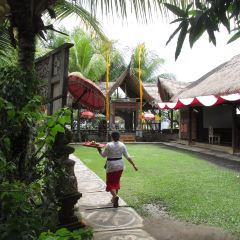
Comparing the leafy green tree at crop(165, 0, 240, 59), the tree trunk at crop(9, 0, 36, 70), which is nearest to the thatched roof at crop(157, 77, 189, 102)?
the tree trunk at crop(9, 0, 36, 70)

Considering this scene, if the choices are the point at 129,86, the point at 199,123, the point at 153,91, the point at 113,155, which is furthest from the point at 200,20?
the point at 153,91

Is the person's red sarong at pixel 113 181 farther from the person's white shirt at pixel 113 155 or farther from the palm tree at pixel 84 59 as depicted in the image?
the palm tree at pixel 84 59

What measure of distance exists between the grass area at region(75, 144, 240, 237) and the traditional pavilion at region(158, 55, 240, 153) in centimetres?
359

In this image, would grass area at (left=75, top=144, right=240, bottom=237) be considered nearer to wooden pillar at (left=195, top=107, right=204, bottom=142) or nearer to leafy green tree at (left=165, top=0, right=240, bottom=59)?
leafy green tree at (left=165, top=0, right=240, bottom=59)

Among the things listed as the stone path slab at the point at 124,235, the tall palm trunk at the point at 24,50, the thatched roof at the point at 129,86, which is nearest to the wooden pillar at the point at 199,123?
the thatched roof at the point at 129,86

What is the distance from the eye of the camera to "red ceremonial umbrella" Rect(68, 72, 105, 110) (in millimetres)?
6379

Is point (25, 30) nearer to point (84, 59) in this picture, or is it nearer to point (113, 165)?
point (113, 165)

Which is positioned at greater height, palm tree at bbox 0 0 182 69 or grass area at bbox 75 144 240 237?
palm tree at bbox 0 0 182 69

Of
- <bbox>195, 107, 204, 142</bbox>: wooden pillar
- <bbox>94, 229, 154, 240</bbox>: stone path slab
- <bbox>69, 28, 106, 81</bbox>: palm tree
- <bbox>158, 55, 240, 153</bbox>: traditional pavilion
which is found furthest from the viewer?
<bbox>69, 28, 106, 81</bbox>: palm tree

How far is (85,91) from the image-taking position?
7.27 m

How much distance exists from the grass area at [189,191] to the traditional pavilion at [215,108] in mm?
3590

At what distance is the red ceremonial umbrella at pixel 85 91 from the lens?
20.9 ft

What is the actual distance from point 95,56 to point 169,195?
64.5ft

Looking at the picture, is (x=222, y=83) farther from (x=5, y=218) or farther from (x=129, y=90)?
(x=5, y=218)
